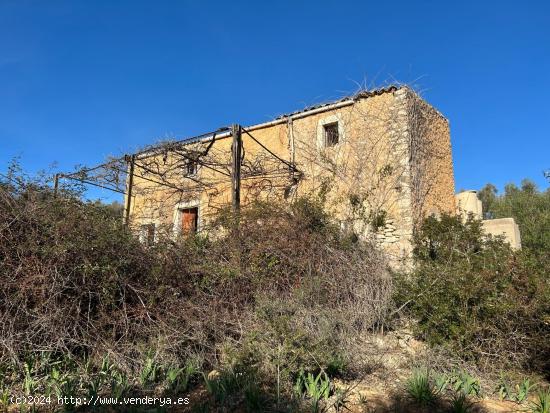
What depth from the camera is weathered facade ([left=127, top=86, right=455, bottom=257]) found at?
32.8 ft

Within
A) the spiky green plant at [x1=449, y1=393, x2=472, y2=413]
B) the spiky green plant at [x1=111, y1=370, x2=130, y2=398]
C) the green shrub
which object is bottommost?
the spiky green plant at [x1=449, y1=393, x2=472, y2=413]

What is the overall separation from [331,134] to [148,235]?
6401 mm

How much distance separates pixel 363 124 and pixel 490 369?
699 cm

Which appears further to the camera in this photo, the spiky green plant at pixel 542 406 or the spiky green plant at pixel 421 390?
the spiky green plant at pixel 421 390

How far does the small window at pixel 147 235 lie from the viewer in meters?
6.73

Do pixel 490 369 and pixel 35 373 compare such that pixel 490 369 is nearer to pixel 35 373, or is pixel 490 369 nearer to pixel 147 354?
pixel 147 354

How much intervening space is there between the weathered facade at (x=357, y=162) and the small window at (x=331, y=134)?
28 millimetres

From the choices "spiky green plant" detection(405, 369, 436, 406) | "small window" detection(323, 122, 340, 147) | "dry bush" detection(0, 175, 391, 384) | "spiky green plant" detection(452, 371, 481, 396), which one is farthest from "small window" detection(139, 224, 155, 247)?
"small window" detection(323, 122, 340, 147)

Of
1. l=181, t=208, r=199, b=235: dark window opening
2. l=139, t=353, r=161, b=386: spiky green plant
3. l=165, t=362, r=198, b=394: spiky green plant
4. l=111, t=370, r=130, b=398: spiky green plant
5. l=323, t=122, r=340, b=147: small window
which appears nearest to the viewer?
l=111, t=370, r=130, b=398: spiky green plant

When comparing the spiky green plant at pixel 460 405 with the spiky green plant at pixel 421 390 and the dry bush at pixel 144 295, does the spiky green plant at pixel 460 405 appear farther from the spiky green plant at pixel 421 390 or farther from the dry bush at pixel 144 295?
the dry bush at pixel 144 295

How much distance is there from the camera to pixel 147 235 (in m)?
7.00

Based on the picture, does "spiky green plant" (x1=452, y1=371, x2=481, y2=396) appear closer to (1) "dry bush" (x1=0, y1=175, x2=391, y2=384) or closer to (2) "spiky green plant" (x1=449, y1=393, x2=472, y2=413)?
(2) "spiky green plant" (x1=449, y1=393, x2=472, y2=413)

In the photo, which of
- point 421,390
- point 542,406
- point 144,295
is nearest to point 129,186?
point 144,295

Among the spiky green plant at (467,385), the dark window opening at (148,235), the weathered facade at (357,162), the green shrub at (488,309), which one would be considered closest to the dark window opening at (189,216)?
the weathered facade at (357,162)
